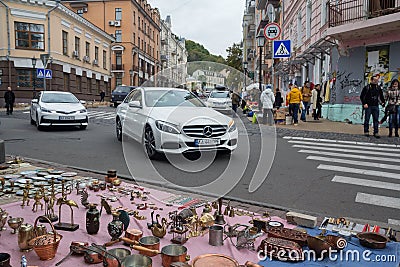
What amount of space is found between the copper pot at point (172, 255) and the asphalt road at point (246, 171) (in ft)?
6.94

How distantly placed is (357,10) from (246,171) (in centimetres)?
1228

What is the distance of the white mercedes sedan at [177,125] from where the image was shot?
24.5 feet

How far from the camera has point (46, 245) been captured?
3.10m

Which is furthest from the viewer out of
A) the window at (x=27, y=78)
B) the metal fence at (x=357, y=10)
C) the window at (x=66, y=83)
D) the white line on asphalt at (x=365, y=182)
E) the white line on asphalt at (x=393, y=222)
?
the window at (x=66, y=83)

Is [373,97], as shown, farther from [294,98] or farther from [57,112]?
[57,112]

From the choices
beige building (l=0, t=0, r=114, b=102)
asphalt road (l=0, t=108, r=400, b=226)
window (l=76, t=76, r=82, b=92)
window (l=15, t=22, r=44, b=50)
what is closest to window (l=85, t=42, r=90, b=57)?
beige building (l=0, t=0, r=114, b=102)

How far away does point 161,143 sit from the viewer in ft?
24.8

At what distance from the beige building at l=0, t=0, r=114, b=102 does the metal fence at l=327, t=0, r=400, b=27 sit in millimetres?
20488

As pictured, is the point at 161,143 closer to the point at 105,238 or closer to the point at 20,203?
the point at 20,203

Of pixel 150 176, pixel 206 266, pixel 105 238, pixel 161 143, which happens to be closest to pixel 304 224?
pixel 206 266

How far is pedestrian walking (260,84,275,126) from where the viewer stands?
Answer: 52.1ft

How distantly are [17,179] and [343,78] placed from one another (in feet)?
50.4

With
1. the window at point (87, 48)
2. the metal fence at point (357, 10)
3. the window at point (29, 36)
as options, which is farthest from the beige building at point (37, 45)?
the metal fence at point (357, 10)

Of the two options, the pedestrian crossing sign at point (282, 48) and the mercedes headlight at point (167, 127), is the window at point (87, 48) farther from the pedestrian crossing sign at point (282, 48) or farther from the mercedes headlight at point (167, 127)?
the mercedes headlight at point (167, 127)
